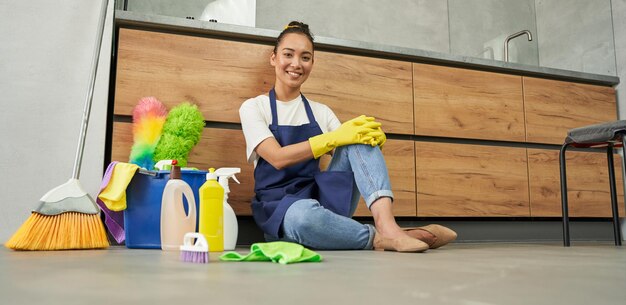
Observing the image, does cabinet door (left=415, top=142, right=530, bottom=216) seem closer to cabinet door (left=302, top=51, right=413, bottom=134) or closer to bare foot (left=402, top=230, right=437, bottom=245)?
cabinet door (left=302, top=51, right=413, bottom=134)

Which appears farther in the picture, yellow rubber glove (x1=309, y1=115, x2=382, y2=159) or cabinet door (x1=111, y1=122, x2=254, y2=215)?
cabinet door (x1=111, y1=122, x2=254, y2=215)

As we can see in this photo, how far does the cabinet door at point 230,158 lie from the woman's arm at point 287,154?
0.29m

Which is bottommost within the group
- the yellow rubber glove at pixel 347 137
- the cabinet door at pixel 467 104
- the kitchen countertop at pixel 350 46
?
the yellow rubber glove at pixel 347 137

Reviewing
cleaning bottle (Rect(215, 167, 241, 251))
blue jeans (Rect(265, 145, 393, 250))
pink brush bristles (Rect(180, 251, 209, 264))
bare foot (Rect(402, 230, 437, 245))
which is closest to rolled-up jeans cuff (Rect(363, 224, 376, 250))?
blue jeans (Rect(265, 145, 393, 250))

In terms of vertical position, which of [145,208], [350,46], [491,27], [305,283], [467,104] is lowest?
[305,283]

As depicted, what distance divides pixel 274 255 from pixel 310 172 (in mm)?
713

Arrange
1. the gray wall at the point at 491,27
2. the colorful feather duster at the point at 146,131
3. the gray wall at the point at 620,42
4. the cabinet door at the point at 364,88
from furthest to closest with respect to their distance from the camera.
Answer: the gray wall at the point at 491,27 < the gray wall at the point at 620,42 < the cabinet door at the point at 364,88 < the colorful feather duster at the point at 146,131

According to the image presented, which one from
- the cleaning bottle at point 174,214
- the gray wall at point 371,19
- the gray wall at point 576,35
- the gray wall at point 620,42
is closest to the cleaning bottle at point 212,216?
the cleaning bottle at point 174,214

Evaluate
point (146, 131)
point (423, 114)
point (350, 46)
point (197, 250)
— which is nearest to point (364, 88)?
point (350, 46)

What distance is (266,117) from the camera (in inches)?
67.8

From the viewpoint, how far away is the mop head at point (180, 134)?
63.7 inches

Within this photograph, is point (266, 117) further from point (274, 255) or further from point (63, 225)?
point (274, 255)

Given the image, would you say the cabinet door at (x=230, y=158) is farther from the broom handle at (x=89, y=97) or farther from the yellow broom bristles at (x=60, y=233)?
the yellow broom bristles at (x=60, y=233)

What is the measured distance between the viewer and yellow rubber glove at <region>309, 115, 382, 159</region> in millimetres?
1526
